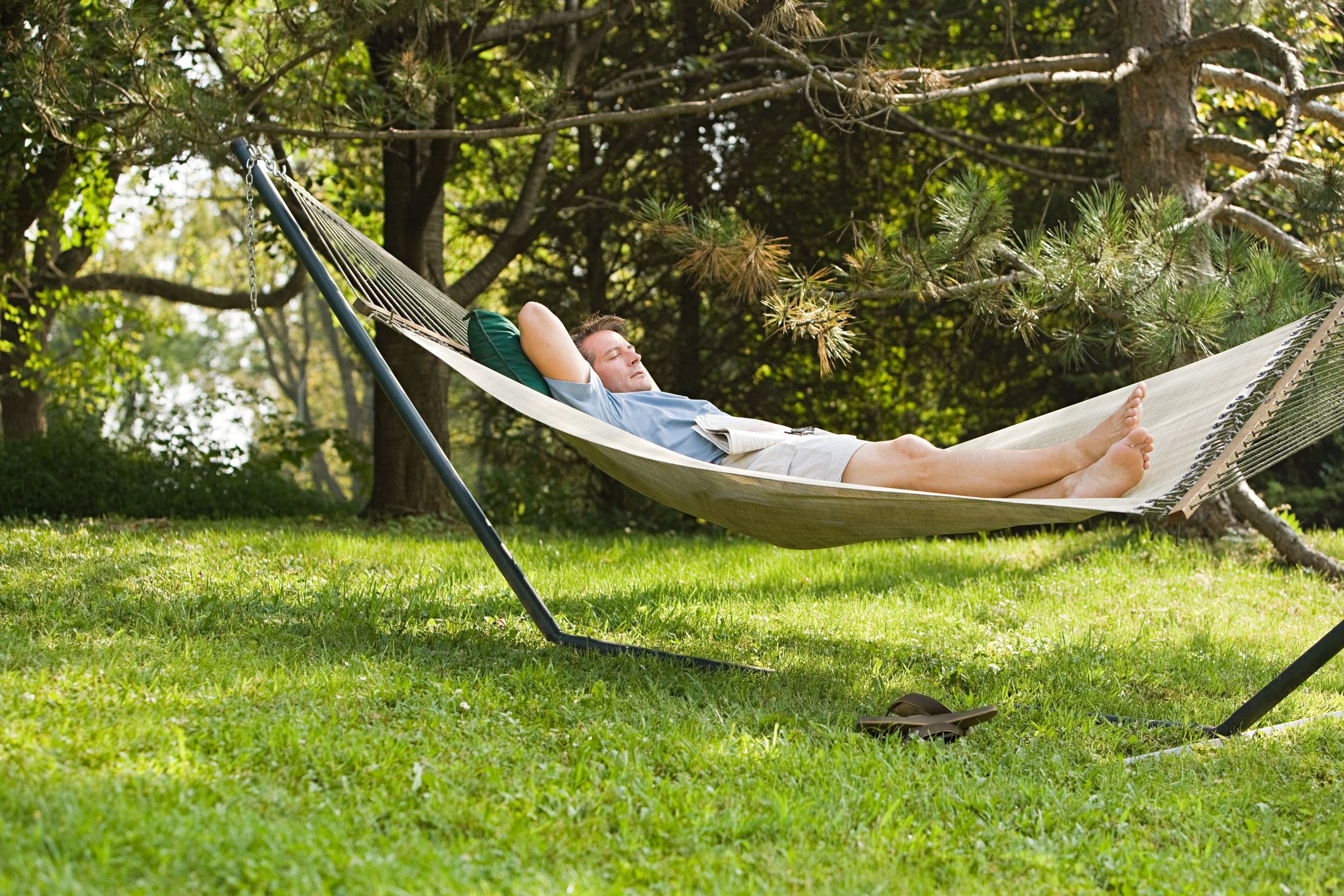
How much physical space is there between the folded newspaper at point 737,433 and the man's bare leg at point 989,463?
0.95 feet

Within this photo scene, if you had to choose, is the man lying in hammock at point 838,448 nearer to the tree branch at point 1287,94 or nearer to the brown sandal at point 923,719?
the brown sandal at point 923,719

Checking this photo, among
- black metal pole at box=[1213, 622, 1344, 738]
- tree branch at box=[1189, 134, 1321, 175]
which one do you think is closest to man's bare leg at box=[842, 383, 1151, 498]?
black metal pole at box=[1213, 622, 1344, 738]

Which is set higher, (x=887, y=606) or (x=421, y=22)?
(x=421, y=22)

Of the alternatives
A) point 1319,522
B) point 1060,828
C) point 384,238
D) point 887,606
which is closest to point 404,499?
point 384,238

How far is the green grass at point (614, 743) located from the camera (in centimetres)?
171

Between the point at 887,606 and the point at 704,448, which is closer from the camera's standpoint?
the point at 704,448

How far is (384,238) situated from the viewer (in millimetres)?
6281

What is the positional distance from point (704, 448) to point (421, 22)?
239cm

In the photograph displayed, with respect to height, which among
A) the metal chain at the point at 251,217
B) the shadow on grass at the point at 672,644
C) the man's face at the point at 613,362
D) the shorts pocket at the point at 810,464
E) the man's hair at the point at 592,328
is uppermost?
the metal chain at the point at 251,217

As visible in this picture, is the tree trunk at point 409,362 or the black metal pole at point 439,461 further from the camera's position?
the tree trunk at point 409,362

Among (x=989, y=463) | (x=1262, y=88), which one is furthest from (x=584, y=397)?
(x=1262, y=88)

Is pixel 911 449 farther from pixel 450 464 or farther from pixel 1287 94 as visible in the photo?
pixel 1287 94

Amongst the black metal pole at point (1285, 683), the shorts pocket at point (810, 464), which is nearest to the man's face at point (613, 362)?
the shorts pocket at point (810, 464)

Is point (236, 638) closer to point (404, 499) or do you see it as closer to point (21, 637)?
point (21, 637)
